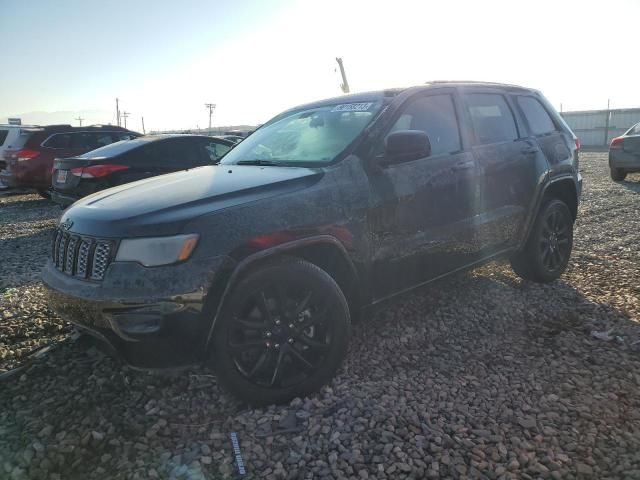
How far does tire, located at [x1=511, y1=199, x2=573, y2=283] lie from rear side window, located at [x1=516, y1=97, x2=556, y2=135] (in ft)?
2.29

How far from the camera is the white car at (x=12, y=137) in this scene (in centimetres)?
1087

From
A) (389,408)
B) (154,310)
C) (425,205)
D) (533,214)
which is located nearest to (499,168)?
(533,214)

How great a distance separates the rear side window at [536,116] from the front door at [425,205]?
1129 mm

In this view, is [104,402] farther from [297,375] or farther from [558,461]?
[558,461]

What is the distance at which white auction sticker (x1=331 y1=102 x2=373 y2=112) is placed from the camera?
347 cm

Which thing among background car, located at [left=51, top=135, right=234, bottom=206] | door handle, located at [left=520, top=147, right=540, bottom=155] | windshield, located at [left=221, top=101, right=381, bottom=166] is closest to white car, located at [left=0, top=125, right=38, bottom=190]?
background car, located at [left=51, top=135, right=234, bottom=206]

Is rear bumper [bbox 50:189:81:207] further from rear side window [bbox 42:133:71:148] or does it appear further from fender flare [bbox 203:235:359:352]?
fender flare [bbox 203:235:359:352]

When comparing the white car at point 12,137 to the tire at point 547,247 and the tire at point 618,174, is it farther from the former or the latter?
the tire at point 618,174

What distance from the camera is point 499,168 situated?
402 centimetres

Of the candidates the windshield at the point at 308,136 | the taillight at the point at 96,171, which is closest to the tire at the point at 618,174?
the windshield at the point at 308,136

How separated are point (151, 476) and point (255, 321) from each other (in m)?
0.86

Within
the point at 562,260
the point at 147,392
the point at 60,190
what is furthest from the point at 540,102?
the point at 60,190

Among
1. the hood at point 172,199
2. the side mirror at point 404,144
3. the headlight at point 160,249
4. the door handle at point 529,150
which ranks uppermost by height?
the side mirror at point 404,144

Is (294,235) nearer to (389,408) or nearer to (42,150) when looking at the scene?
(389,408)
